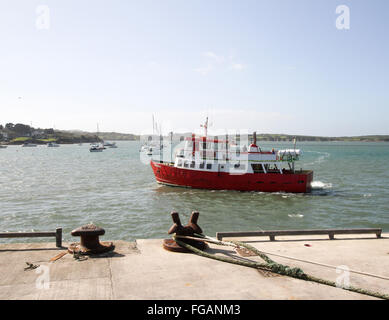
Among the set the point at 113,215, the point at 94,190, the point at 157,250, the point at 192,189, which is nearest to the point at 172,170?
the point at 192,189

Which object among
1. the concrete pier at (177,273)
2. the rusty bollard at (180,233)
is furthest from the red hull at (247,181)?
the rusty bollard at (180,233)

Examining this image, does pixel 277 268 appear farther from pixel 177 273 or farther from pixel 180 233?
pixel 180 233

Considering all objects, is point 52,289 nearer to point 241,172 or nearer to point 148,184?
point 241,172

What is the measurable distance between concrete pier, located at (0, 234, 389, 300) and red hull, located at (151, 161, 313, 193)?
20718mm

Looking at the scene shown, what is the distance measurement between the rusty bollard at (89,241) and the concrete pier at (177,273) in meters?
0.26

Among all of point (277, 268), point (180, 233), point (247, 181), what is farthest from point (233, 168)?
point (277, 268)

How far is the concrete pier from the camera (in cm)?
687

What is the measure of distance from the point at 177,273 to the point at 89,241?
9.82 ft

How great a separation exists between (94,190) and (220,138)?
14.3 meters

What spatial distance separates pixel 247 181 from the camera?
31.6m

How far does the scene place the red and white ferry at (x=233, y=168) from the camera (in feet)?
103

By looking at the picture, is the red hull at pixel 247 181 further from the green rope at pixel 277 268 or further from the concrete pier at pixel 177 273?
the green rope at pixel 277 268

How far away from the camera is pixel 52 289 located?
22.9ft
